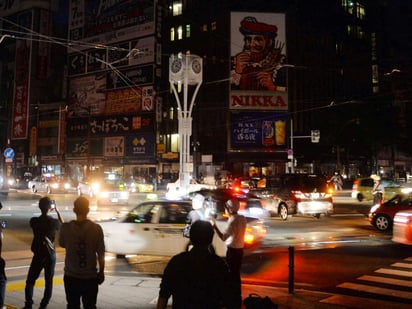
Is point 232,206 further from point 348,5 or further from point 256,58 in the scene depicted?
point 348,5

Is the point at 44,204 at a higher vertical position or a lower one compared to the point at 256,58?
lower

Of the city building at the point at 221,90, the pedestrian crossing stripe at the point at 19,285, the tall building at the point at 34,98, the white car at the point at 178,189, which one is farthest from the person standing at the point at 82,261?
the tall building at the point at 34,98

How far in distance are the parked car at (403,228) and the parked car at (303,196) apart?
7619 millimetres

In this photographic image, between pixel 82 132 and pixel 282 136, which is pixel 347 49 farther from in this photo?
pixel 82 132

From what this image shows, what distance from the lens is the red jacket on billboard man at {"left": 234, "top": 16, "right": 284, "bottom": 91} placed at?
56.2 meters

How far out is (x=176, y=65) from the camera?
2692 centimetres

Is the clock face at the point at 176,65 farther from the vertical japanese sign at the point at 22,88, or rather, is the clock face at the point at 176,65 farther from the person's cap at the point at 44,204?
the vertical japanese sign at the point at 22,88

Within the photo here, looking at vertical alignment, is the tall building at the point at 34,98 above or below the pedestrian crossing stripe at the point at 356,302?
above

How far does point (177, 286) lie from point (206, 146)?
183 ft

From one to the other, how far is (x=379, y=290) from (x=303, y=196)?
39.6 feet

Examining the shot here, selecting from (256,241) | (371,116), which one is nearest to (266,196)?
(256,241)

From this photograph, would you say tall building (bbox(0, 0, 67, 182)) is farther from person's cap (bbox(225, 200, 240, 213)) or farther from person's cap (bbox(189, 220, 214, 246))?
person's cap (bbox(189, 220, 214, 246))

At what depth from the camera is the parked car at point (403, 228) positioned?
481 inches

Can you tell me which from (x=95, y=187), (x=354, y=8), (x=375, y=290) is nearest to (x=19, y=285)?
(x=375, y=290)
